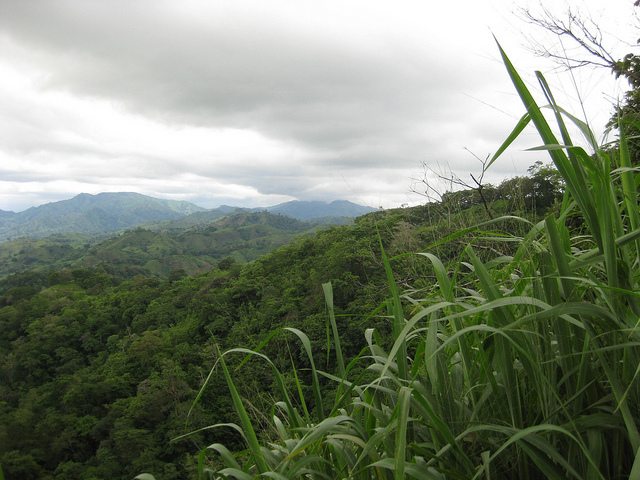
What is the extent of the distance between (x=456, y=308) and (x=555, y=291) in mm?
322

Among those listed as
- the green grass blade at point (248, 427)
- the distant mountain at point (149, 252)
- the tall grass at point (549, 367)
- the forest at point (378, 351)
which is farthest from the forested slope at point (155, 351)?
the distant mountain at point (149, 252)

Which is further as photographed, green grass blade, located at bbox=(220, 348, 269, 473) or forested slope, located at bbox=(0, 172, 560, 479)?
forested slope, located at bbox=(0, 172, 560, 479)

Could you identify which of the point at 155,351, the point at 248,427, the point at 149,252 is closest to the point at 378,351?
the point at 248,427

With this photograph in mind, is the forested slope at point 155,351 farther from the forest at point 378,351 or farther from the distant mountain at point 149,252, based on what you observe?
the distant mountain at point 149,252

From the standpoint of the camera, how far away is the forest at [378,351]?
673mm

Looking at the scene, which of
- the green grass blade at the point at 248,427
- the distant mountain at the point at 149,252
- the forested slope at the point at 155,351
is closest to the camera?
the green grass blade at the point at 248,427

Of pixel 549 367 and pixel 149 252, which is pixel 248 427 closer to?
pixel 549 367

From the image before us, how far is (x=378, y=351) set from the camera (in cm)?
110

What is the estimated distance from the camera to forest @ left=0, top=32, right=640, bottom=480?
2.21ft

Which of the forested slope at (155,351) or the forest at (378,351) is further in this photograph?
the forested slope at (155,351)

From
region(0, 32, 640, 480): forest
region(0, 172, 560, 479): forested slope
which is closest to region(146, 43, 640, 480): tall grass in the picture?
region(0, 32, 640, 480): forest

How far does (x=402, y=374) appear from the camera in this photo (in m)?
0.89

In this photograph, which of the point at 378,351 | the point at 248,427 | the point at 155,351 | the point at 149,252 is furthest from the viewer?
the point at 149,252

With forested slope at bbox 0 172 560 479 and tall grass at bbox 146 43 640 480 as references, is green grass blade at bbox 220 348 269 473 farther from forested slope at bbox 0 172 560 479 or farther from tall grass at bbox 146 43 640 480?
forested slope at bbox 0 172 560 479
